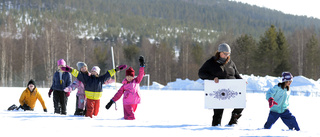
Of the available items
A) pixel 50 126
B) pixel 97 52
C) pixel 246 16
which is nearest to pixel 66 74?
pixel 50 126

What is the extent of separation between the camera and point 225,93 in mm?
6348

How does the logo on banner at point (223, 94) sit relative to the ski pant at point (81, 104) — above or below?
above

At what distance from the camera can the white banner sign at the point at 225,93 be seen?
6.35 m

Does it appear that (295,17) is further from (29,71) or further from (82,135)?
(82,135)

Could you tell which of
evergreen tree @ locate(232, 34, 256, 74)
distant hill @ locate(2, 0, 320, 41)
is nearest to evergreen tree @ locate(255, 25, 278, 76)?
evergreen tree @ locate(232, 34, 256, 74)

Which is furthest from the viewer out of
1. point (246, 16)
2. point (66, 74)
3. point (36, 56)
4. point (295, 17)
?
point (295, 17)

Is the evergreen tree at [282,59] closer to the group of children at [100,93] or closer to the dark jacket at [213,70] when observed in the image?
the group of children at [100,93]

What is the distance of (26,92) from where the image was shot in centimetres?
977

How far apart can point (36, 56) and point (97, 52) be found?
56.4ft

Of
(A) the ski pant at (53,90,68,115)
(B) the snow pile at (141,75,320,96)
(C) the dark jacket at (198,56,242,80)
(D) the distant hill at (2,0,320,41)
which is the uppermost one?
(D) the distant hill at (2,0,320,41)

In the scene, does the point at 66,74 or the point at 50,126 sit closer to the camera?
the point at 50,126

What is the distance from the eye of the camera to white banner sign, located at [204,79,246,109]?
635 cm

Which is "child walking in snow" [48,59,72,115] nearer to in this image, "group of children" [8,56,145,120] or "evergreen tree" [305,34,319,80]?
"group of children" [8,56,145,120]

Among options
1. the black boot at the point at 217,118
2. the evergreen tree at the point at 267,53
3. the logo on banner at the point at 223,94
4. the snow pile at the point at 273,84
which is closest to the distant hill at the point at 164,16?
the evergreen tree at the point at 267,53
